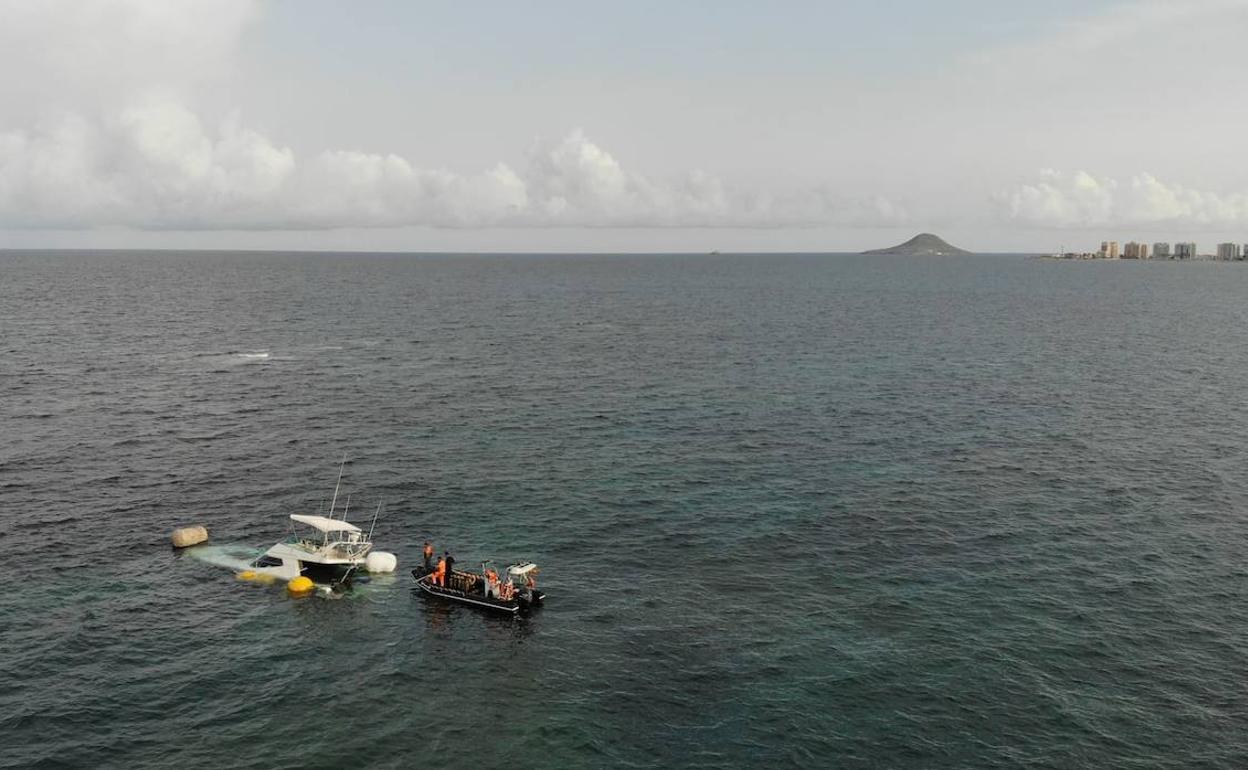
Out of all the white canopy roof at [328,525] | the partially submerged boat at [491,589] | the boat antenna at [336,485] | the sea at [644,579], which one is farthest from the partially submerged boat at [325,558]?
the partially submerged boat at [491,589]

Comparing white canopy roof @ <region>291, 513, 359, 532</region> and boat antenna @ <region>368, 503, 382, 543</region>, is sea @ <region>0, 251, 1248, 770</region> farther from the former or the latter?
white canopy roof @ <region>291, 513, 359, 532</region>

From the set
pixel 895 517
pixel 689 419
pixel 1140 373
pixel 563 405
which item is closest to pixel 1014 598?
pixel 895 517

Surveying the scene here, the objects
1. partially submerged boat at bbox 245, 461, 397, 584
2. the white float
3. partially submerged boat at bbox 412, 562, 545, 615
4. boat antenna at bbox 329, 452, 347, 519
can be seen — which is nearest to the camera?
partially submerged boat at bbox 412, 562, 545, 615

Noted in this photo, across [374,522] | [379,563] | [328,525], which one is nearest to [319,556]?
[328,525]

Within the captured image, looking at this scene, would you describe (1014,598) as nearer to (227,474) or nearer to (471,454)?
(471,454)

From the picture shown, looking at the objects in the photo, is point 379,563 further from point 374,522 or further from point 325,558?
point 374,522

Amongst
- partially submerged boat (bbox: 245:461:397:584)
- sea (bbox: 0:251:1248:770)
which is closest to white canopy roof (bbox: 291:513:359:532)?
partially submerged boat (bbox: 245:461:397:584)

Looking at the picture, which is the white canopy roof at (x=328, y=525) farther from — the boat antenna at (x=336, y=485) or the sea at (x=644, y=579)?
the sea at (x=644, y=579)
